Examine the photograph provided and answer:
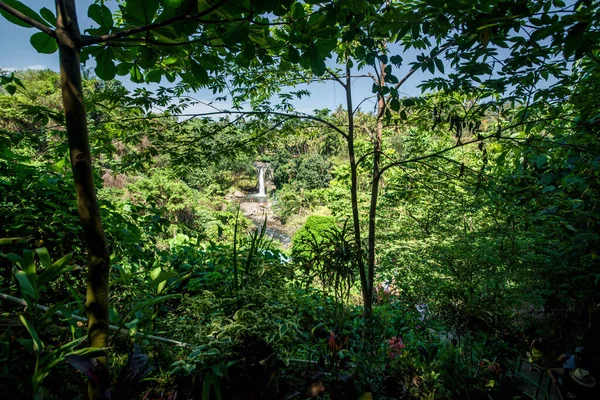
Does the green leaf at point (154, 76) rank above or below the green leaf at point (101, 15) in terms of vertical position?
below

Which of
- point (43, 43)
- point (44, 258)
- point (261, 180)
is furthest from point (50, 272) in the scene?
point (261, 180)

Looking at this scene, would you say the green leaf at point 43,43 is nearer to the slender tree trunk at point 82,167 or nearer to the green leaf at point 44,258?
the slender tree trunk at point 82,167

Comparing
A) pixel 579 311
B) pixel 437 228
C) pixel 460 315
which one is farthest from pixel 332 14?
pixel 579 311

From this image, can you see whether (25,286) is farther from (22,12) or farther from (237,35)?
(237,35)

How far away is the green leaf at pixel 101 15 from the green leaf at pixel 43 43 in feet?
0.37

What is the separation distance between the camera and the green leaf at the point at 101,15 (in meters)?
0.58

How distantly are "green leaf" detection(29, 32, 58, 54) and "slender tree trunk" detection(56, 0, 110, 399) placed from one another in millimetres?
74

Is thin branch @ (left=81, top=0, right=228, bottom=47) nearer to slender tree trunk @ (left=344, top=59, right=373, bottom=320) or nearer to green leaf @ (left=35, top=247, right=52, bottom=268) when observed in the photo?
green leaf @ (left=35, top=247, right=52, bottom=268)

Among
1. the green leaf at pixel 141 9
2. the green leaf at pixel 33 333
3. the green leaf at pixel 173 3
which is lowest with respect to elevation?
the green leaf at pixel 33 333

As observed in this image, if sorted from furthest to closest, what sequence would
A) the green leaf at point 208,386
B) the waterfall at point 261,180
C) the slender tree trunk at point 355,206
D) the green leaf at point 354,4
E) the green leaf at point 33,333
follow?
the waterfall at point 261,180, the slender tree trunk at point 355,206, the green leaf at point 208,386, the green leaf at point 33,333, the green leaf at point 354,4

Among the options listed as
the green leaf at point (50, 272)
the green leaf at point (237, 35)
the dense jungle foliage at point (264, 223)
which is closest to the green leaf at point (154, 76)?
the dense jungle foliage at point (264, 223)

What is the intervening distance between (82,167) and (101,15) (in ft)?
1.10

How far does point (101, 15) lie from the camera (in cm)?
60

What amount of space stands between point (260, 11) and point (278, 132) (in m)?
2.05
